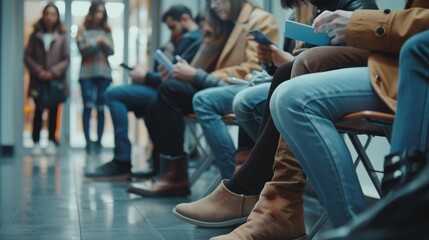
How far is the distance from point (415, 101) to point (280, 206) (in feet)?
2.16

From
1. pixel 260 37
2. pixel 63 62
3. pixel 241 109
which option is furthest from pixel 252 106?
pixel 63 62

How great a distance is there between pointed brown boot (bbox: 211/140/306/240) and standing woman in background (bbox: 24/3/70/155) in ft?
20.2

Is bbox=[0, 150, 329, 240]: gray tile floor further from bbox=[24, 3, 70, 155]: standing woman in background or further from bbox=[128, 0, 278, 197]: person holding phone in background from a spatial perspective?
bbox=[24, 3, 70, 155]: standing woman in background

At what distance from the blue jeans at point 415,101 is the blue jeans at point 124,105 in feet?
10.2

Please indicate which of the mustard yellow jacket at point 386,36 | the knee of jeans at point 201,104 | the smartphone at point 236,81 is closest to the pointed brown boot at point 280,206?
the mustard yellow jacket at point 386,36

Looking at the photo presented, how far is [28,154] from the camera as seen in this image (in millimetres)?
7875

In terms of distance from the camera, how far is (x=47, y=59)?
8078mm

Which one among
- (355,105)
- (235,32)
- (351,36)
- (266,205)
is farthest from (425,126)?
(235,32)

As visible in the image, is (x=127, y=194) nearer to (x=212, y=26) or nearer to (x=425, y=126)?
(x=212, y=26)

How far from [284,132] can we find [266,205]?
359mm

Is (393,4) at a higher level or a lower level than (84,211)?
higher

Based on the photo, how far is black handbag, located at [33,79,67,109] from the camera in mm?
7793

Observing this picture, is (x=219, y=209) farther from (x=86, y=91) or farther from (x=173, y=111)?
(x=86, y=91)

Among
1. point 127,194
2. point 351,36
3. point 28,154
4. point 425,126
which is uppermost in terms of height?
point 351,36
